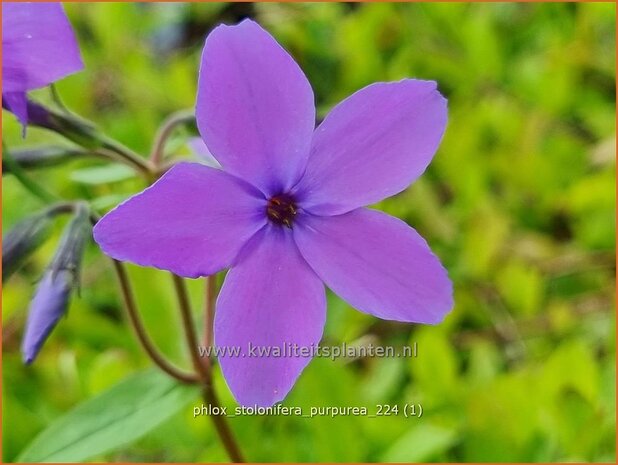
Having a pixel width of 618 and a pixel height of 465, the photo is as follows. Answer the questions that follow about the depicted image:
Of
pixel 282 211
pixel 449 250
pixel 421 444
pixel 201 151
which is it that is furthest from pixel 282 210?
pixel 449 250

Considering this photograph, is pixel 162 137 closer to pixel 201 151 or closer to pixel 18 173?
pixel 201 151

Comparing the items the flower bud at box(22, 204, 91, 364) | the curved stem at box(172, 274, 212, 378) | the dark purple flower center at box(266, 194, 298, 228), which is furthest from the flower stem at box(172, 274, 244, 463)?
the dark purple flower center at box(266, 194, 298, 228)

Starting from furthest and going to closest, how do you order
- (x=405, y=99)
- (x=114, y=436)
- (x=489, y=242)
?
1. (x=489, y=242)
2. (x=114, y=436)
3. (x=405, y=99)

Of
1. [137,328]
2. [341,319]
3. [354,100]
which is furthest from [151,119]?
[354,100]

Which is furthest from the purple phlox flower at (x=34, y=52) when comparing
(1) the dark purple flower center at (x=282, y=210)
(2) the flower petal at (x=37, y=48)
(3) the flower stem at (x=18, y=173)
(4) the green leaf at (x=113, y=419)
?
(4) the green leaf at (x=113, y=419)

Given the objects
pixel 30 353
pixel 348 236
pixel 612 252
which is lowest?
pixel 612 252

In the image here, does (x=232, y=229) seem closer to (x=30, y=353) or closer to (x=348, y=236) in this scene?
(x=348, y=236)
